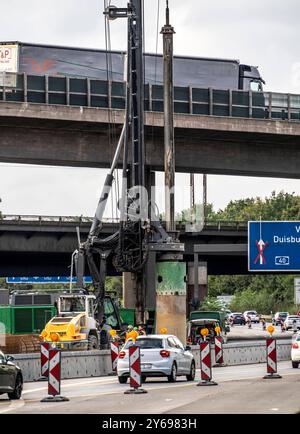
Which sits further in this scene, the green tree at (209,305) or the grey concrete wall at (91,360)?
the green tree at (209,305)

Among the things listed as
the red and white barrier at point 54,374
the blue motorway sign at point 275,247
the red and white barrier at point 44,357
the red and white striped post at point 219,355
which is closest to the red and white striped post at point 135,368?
the red and white barrier at point 54,374

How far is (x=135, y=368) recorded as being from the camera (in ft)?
101

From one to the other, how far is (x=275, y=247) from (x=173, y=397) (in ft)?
113

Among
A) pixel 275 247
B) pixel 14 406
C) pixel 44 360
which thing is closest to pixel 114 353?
pixel 44 360

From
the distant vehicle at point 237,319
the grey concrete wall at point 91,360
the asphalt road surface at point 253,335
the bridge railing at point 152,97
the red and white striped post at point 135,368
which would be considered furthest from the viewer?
the distant vehicle at point 237,319

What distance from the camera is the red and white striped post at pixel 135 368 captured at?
100ft

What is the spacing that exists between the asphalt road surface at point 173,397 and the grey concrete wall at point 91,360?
1.27m

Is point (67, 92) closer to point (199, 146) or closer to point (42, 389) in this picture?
point (199, 146)

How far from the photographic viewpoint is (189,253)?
82.8 metres

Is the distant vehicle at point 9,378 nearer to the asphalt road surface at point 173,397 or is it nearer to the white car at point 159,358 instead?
the asphalt road surface at point 173,397

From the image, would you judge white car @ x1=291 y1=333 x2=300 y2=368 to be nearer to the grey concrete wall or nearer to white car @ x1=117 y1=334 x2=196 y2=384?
the grey concrete wall

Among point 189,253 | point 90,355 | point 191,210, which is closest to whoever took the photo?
point 90,355
